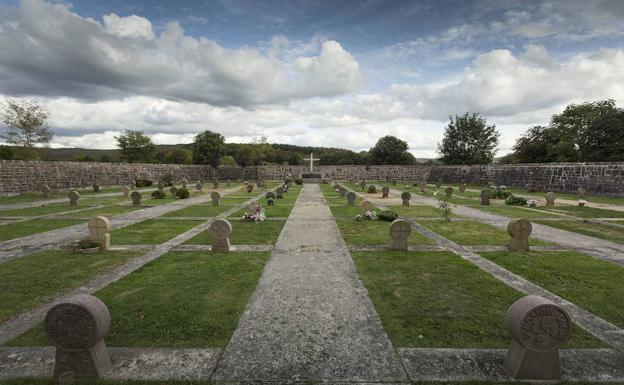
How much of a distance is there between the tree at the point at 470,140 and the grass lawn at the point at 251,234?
44035 mm

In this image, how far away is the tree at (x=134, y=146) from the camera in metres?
65.8

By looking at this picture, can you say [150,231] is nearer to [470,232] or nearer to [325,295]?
[325,295]

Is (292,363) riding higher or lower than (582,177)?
lower

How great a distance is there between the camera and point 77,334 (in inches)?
124

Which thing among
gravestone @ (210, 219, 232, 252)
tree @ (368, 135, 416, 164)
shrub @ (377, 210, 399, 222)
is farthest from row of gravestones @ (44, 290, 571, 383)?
tree @ (368, 135, 416, 164)

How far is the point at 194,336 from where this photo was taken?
406cm

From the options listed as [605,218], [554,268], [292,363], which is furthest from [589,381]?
[605,218]

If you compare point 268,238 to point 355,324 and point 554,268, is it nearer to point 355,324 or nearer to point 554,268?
point 355,324

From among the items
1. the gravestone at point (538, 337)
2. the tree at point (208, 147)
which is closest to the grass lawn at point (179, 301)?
the gravestone at point (538, 337)

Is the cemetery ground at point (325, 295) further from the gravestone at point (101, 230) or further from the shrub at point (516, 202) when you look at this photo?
the shrub at point (516, 202)

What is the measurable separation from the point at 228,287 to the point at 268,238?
3.87 meters

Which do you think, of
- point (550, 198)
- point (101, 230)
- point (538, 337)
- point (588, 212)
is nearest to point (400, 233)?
point (538, 337)

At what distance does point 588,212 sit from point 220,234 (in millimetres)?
17596

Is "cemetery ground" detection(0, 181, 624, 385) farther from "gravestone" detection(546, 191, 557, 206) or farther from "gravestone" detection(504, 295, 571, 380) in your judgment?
"gravestone" detection(546, 191, 557, 206)
